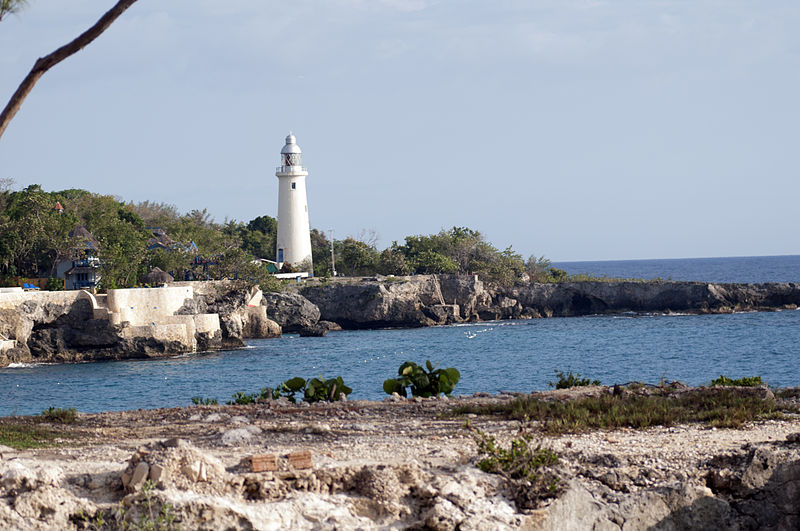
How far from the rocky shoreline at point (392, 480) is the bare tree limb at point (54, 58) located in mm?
4020

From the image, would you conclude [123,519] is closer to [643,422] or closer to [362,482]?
[362,482]

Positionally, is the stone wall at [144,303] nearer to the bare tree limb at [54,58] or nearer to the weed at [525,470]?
the bare tree limb at [54,58]

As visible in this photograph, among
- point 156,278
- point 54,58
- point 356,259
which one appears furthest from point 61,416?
point 356,259

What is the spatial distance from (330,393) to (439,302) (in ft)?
173

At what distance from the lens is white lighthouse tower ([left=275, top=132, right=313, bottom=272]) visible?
6912 centimetres

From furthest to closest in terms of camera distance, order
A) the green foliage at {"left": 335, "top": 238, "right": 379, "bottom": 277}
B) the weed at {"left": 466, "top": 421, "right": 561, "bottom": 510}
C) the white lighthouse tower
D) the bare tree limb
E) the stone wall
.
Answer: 1. the green foliage at {"left": 335, "top": 238, "right": 379, "bottom": 277}
2. the white lighthouse tower
3. the stone wall
4. the bare tree limb
5. the weed at {"left": 466, "top": 421, "right": 561, "bottom": 510}

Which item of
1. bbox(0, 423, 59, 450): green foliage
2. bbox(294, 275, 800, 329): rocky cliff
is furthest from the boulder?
bbox(0, 423, 59, 450): green foliage

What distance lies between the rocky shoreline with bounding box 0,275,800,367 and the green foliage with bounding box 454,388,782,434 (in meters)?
35.4

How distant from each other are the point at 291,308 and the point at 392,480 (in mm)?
52481

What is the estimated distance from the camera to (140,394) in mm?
32219

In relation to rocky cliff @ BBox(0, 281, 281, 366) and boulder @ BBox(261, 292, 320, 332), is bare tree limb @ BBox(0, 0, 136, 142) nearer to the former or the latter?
rocky cliff @ BBox(0, 281, 281, 366)

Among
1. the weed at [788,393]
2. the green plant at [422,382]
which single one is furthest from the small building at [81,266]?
the weed at [788,393]

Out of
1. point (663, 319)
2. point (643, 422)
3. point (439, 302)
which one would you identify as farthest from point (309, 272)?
point (643, 422)

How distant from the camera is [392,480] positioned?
8.44 metres
